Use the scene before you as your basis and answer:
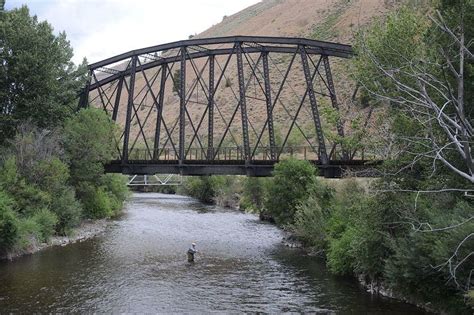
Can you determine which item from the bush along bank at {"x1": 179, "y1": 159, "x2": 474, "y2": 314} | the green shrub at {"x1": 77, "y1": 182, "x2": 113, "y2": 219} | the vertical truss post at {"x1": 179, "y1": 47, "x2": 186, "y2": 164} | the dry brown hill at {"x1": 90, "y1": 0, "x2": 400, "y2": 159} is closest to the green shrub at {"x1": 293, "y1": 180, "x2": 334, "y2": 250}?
the bush along bank at {"x1": 179, "y1": 159, "x2": 474, "y2": 314}

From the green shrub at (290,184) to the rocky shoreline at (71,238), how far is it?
13.4 metres

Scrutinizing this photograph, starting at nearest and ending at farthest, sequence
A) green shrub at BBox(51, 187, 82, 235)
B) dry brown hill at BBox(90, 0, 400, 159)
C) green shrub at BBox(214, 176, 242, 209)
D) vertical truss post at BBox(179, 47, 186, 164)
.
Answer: green shrub at BBox(51, 187, 82, 235), vertical truss post at BBox(179, 47, 186, 164), green shrub at BBox(214, 176, 242, 209), dry brown hill at BBox(90, 0, 400, 159)

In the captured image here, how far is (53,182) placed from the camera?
1304 inches

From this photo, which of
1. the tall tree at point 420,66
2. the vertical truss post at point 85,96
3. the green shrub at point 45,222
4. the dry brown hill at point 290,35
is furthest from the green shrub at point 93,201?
the tall tree at point 420,66

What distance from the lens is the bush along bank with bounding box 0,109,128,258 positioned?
2755cm

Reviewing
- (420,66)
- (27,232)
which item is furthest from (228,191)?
(420,66)

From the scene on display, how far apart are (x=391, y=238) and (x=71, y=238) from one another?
21778 mm

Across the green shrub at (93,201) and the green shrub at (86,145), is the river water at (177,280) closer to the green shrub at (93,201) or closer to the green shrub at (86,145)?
the green shrub at (93,201)

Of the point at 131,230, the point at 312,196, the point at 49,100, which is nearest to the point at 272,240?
the point at 312,196

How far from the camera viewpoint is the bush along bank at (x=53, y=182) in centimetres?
2755

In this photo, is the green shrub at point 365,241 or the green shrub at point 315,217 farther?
the green shrub at point 315,217

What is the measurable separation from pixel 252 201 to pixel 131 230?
58.2 feet

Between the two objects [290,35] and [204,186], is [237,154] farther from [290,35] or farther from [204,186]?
[290,35]

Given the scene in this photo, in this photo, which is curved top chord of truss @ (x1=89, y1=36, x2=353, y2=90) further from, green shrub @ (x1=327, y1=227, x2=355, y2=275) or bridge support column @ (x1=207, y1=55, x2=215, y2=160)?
green shrub @ (x1=327, y1=227, x2=355, y2=275)
